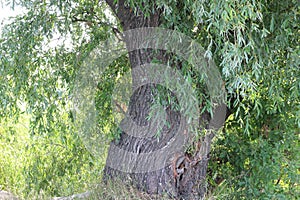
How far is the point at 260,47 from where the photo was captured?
231cm

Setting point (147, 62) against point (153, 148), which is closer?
point (147, 62)

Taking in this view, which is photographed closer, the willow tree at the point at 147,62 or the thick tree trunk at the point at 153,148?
the willow tree at the point at 147,62

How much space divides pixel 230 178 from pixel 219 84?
1.20 m

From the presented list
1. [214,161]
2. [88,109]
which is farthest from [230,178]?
[88,109]

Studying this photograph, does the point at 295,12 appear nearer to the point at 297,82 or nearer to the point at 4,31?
the point at 297,82

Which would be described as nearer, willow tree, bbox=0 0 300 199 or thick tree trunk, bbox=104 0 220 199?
willow tree, bbox=0 0 300 199

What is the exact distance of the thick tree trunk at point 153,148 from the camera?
262 centimetres

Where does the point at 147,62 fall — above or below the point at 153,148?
above

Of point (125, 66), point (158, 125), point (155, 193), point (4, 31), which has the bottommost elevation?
point (155, 193)

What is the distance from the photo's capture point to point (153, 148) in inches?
105

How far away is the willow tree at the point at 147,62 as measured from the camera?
2.30 m

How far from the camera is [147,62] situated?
255cm

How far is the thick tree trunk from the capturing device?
262 centimetres

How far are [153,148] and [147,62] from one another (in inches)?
24.0
